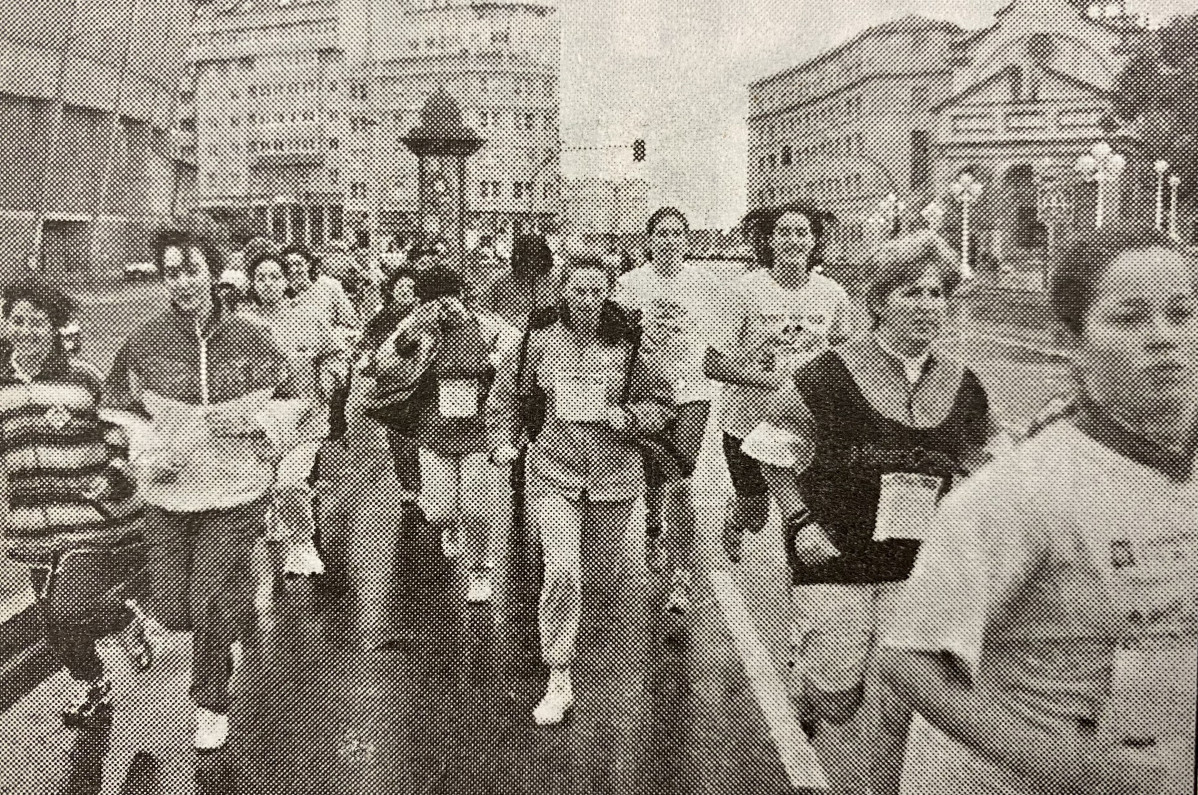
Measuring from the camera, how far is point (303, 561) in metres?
→ 2.75

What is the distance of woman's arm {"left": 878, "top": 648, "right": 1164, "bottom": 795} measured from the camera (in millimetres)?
1716

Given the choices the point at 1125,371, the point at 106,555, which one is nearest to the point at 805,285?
the point at 1125,371

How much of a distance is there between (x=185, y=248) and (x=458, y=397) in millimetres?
761

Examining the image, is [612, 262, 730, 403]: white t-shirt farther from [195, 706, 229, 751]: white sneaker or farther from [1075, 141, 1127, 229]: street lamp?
[195, 706, 229, 751]: white sneaker

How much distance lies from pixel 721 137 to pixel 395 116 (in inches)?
32.4

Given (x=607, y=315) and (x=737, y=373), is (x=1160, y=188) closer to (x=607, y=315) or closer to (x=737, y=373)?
(x=737, y=373)

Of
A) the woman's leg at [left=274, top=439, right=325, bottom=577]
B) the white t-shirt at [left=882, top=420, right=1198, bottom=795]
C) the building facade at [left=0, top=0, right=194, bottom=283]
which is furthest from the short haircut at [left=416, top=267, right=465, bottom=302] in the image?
the white t-shirt at [left=882, top=420, right=1198, bottom=795]

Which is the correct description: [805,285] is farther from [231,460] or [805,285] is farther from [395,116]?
[231,460]

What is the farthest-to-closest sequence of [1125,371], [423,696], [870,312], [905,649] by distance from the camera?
[423,696] < [870,312] < [1125,371] < [905,649]

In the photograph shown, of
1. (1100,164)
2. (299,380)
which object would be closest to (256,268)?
(299,380)

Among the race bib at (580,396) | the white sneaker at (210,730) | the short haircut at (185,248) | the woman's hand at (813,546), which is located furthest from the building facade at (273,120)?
the woman's hand at (813,546)

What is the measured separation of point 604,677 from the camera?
265cm

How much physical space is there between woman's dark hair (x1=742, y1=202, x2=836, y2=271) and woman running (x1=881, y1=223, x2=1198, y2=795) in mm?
555

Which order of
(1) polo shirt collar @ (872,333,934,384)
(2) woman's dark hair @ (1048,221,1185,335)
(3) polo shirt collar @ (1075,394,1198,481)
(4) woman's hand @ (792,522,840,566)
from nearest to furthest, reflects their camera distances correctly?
(3) polo shirt collar @ (1075,394,1198,481) → (2) woman's dark hair @ (1048,221,1185,335) → (1) polo shirt collar @ (872,333,934,384) → (4) woman's hand @ (792,522,840,566)
